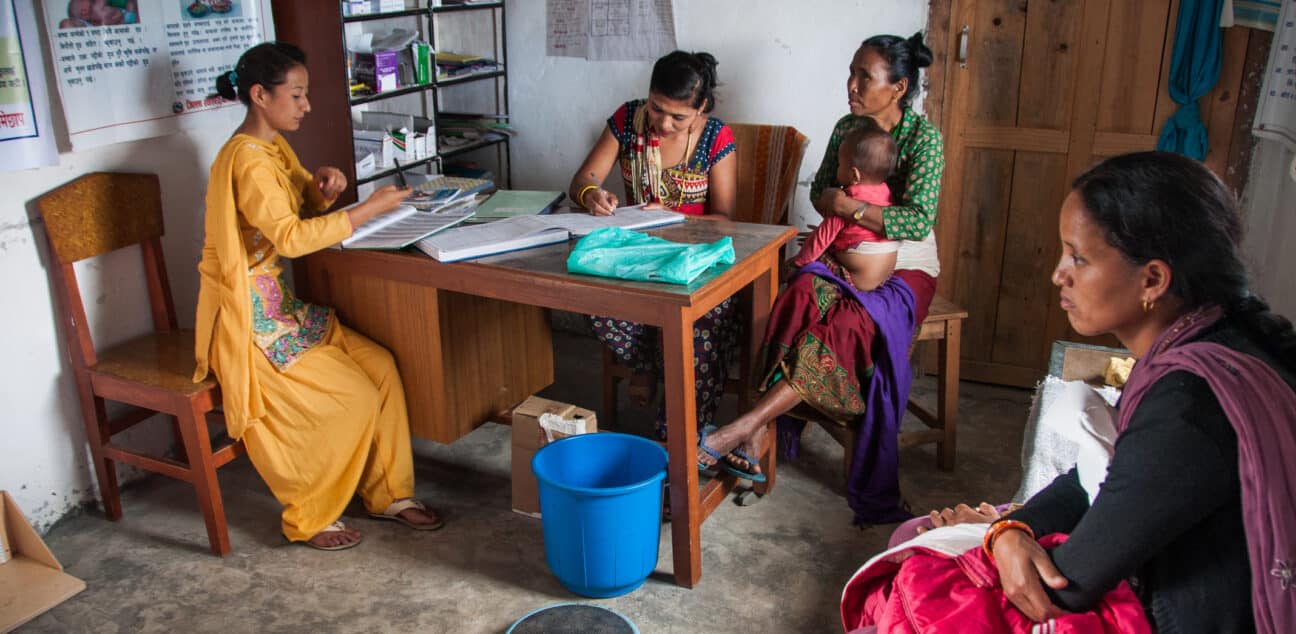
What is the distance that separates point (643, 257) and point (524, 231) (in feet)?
1.34

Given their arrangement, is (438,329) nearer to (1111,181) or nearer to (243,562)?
(243,562)

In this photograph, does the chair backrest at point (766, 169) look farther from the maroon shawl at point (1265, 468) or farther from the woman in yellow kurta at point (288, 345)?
the maroon shawl at point (1265, 468)

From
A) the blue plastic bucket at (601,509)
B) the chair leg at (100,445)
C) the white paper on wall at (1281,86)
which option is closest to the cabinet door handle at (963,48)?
the white paper on wall at (1281,86)

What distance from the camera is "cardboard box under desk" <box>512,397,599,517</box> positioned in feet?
9.14

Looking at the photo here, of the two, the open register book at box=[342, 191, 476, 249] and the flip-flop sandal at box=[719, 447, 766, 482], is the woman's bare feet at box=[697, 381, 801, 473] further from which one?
the open register book at box=[342, 191, 476, 249]

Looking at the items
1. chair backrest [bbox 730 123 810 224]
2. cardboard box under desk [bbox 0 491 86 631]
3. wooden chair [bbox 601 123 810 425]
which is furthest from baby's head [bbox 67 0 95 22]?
chair backrest [bbox 730 123 810 224]

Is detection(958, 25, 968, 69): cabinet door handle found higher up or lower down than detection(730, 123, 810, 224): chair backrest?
higher up

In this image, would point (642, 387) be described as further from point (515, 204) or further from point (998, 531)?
point (998, 531)

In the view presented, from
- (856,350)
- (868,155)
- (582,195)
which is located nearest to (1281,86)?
(868,155)

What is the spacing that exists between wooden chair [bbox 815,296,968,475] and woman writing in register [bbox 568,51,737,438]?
41cm

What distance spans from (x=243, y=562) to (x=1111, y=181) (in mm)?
2350

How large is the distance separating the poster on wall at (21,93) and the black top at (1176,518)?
→ 2619 millimetres

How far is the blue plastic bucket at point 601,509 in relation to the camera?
7.82 ft

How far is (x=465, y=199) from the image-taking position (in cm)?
300
